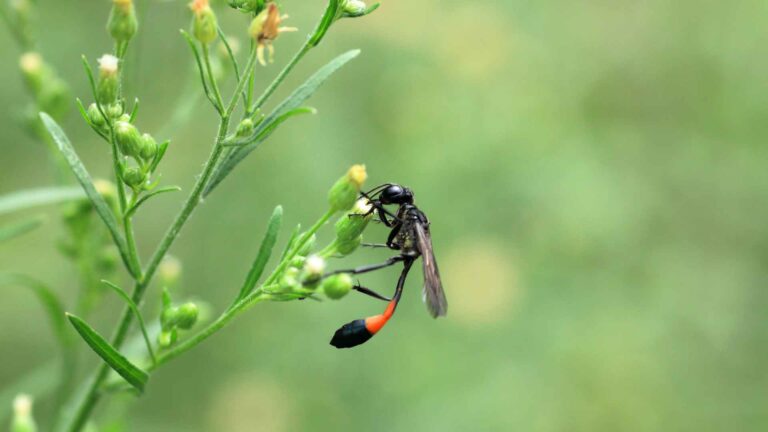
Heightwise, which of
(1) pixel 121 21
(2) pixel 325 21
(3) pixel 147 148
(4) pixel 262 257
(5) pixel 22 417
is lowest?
(5) pixel 22 417

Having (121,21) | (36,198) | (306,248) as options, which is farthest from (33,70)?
(306,248)

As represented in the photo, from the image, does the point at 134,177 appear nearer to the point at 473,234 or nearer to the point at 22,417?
the point at 22,417

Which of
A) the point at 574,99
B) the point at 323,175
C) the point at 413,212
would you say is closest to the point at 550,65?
the point at 574,99

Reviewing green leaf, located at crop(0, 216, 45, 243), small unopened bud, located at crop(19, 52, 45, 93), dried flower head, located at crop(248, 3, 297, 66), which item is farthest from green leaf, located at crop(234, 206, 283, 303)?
small unopened bud, located at crop(19, 52, 45, 93)

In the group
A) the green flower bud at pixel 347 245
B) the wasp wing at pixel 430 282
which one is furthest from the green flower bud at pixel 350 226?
the wasp wing at pixel 430 282

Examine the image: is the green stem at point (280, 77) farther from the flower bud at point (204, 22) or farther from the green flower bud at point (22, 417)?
the green flower bud at point (22, 417)

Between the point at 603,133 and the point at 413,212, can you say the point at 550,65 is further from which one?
the point at 413,212

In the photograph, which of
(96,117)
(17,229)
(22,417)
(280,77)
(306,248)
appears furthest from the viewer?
(17,229)

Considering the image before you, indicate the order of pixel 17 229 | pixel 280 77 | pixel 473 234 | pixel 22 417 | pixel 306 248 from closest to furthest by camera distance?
pixel 280 77
pixel 306 248
pixel 22 417
pixel 17 229
pixel 473 234
